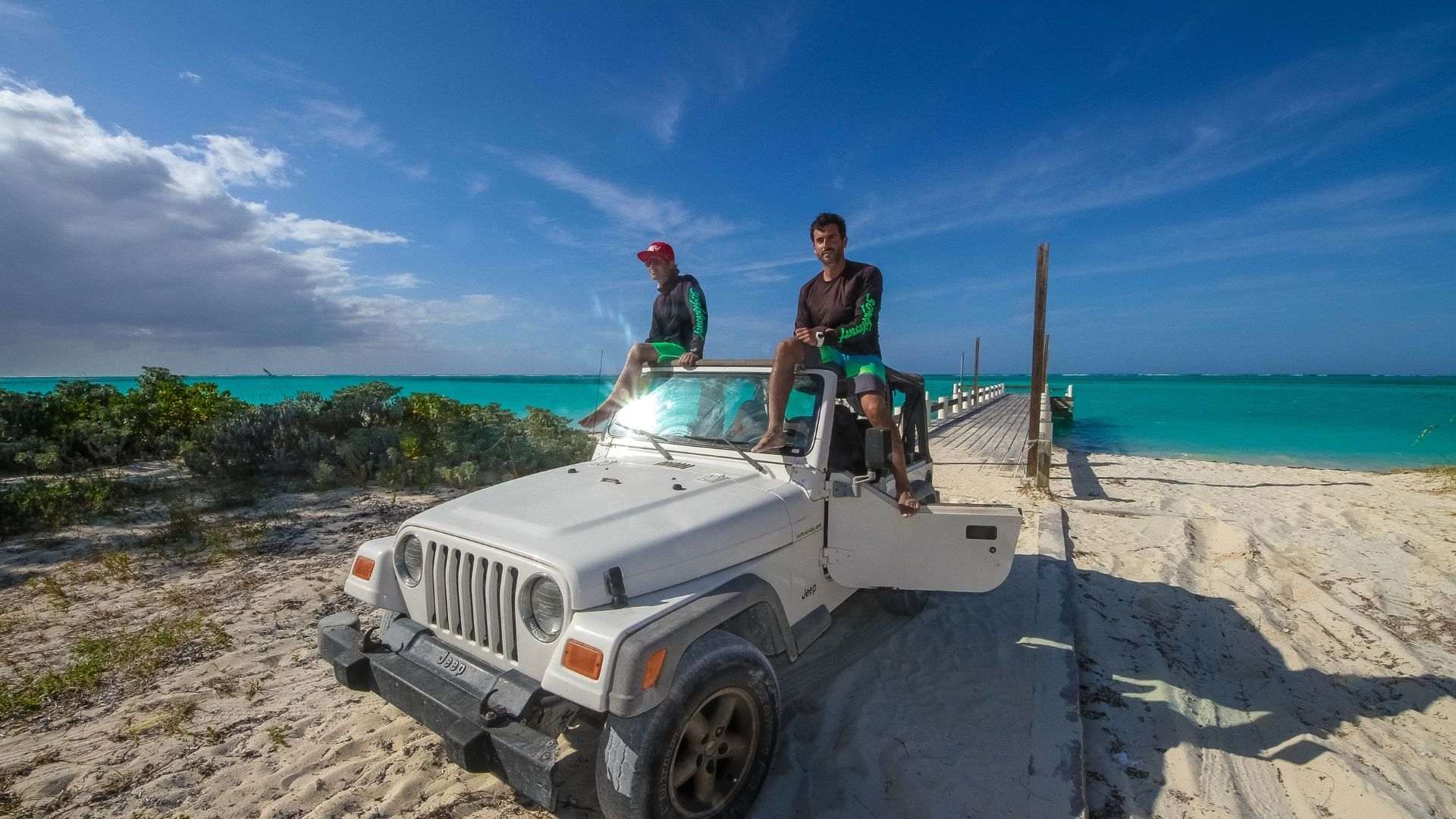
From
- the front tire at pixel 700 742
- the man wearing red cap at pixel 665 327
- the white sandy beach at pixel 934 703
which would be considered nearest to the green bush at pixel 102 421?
the white sandy beach at pixel 934 703

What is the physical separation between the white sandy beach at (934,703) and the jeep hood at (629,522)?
1.18 metres

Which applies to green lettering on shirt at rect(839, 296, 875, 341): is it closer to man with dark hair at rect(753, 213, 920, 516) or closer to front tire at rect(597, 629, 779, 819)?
man with dark hair at rect(753, 213, 920, 516)

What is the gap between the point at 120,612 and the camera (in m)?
4.57

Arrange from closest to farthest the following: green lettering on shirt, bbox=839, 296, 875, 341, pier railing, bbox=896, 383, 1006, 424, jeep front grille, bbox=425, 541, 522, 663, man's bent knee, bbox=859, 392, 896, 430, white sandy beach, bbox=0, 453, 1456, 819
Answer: jeep front grille, bbox=425, 541, 522, 663
white sandy beach, bbox=0, 453, 1456, 819
man's bent knee, bbox=859, 392, 896, 430
green lettering on shirt, bbox=839, 296, 875, 341
pier railing, bbox=896, 383, 1006, 424

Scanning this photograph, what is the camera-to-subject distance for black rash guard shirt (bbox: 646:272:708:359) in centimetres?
498

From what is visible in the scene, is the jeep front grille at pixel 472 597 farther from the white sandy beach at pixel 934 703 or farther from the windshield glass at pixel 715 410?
the windshield glass at pixel 715 410

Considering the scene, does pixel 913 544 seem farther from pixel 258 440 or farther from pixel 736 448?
pixel 258 440

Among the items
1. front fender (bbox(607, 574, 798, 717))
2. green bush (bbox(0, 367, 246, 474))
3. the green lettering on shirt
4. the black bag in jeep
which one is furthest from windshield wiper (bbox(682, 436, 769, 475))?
green bush (bbox(0, 367, 246, 474))

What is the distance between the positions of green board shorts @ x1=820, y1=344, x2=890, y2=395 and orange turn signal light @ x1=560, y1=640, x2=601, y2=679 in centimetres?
235

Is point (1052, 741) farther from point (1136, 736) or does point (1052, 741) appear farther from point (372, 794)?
point (372, 794)

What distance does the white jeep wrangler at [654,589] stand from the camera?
2.21 meters

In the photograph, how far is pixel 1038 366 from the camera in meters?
10.0

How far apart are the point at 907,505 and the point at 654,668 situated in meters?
2.02

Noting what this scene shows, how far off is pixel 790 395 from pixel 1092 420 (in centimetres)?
3327
